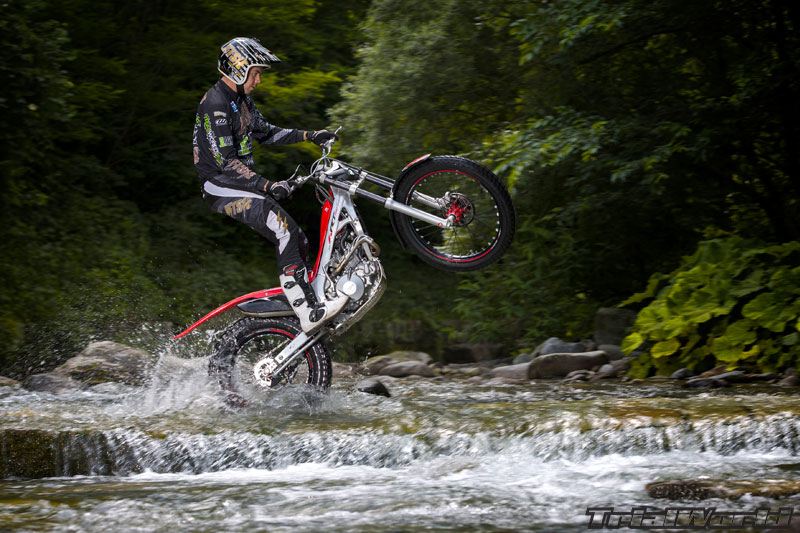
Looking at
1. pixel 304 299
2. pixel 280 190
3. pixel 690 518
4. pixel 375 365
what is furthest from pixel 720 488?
pixel 375 365

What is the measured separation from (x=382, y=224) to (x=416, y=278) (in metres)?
2.21

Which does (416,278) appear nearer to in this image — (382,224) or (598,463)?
(382,224)

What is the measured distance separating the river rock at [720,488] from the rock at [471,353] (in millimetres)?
8670

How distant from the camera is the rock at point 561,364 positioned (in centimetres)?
994

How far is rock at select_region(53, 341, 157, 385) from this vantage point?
954 cm

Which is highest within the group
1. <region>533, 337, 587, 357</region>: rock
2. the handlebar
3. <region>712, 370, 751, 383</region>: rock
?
the handlebar

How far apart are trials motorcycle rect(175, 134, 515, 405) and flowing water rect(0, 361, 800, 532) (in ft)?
0.78

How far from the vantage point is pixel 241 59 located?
248 inches

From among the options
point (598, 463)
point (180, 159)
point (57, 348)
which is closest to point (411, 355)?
point (57, 348)

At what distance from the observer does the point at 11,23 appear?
11.2m

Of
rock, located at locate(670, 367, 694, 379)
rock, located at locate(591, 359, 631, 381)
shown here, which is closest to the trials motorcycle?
rock, located at locate(670, 367, 694, 379)

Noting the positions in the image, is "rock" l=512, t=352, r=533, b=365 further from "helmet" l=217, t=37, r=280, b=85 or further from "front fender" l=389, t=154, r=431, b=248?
"helmet" l=217, t=37, r=280, b=85

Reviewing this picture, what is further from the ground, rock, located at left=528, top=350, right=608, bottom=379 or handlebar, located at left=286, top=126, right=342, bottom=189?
handlebar, located at left=286, top=126, right=342, bottom=189

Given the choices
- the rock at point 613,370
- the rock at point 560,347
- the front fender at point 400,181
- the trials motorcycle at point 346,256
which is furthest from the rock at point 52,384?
the rock at point 560,347
